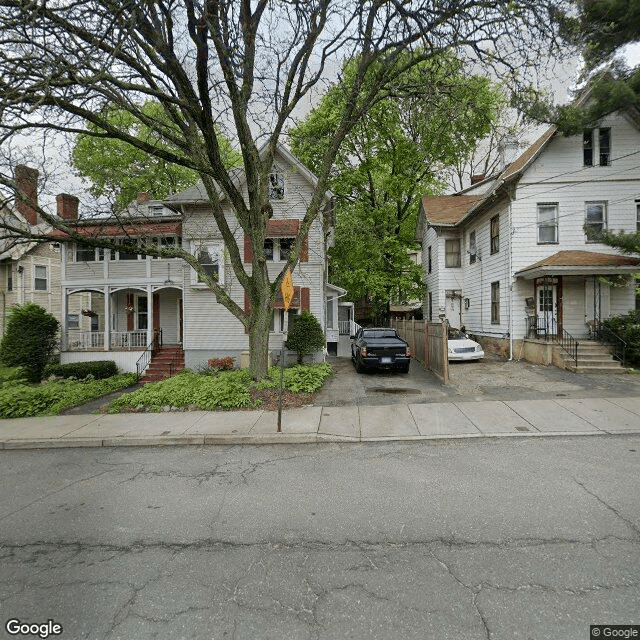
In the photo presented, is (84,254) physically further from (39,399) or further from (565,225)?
(565,225)

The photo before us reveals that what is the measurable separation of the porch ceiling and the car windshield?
18.4 feet

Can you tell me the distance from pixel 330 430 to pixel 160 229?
13375 mm

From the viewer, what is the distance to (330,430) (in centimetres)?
741

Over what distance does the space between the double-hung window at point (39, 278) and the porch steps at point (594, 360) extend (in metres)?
26.8

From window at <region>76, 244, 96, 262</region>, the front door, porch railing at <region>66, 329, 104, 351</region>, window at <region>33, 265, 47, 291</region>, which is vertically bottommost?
porch railing at <region>66, 329, 104, 351</region>

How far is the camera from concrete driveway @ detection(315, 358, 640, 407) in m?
9.69

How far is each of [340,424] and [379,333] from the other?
8204mm

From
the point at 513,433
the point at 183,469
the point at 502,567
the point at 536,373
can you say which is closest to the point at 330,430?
the point at 183,469

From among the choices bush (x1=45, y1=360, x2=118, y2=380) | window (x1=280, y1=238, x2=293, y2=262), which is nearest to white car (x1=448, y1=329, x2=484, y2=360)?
window (x1=280, y1=238, x2=293, y2=262)

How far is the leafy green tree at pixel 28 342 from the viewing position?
15.6 m

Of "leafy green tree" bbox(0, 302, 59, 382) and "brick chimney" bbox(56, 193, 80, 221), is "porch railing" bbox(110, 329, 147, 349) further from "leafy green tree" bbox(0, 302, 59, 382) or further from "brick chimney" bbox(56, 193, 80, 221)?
"brick chimney" bbox(56, 193, 80, 221)

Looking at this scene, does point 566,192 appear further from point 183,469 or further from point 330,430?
point 183,469

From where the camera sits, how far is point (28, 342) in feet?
51.5

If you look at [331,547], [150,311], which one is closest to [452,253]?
[150,311]
